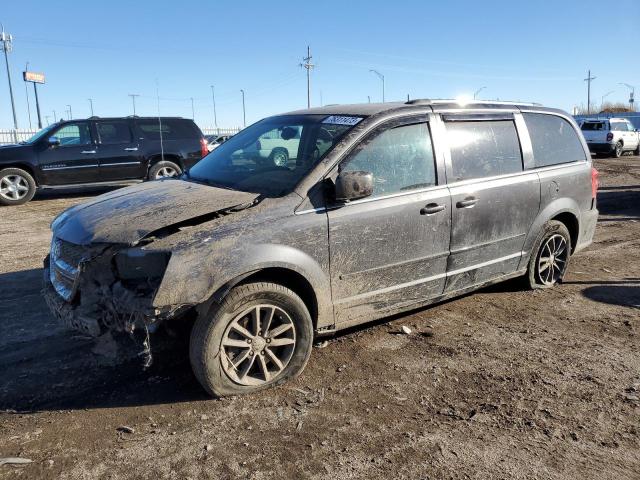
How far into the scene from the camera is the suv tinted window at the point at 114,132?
40.0 feet

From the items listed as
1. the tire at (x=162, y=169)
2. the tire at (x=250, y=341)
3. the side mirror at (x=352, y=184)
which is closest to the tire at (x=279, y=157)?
the side mirror at (x=352, y=184)

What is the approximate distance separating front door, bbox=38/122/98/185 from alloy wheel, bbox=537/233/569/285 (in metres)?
10.3

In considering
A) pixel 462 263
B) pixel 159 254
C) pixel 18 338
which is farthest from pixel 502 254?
pixel 18 338

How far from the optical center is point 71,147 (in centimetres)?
1180

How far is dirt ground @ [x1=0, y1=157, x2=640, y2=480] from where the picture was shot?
274 cm

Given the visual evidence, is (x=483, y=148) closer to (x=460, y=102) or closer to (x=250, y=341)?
(x=460, y=102)

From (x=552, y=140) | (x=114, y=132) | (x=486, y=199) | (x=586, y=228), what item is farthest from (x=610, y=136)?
(x=486, y=199)

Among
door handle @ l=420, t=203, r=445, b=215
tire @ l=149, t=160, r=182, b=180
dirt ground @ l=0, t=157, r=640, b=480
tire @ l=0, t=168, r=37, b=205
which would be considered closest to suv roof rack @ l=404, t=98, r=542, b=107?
door handle @ l=420, t=203, r=445, b=215

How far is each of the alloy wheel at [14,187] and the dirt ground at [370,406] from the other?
25.0ft

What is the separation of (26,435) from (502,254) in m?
3.93

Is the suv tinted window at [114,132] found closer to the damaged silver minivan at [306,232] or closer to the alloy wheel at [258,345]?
the damaged silver minivan at [306,232]

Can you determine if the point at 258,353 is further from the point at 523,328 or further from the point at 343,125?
the point at 523,328

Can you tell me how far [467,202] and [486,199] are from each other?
0.84ft

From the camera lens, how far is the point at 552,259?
543 cm
